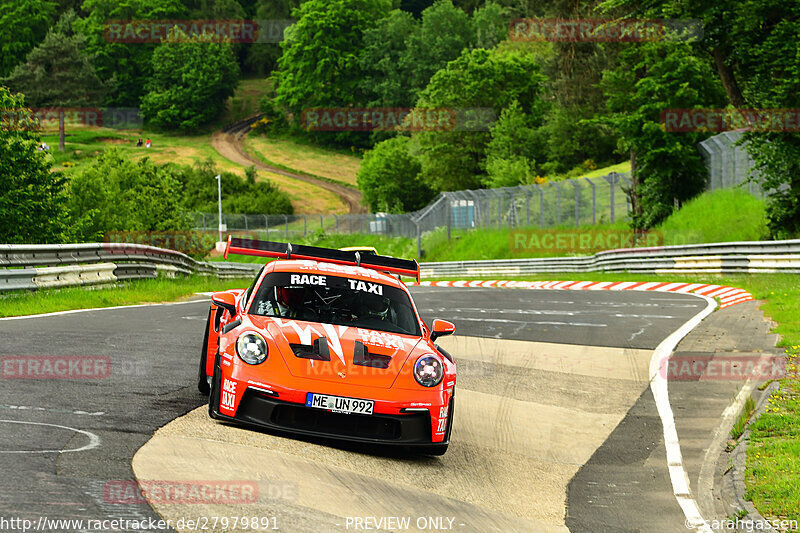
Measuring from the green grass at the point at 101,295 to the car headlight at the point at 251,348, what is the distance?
9.07 metres

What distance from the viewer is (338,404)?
23.3 feet

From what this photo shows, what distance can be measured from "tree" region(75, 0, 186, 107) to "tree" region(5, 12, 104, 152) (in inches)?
605

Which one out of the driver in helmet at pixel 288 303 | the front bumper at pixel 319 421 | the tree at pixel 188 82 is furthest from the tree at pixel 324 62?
the front bumper at pixel 319 421

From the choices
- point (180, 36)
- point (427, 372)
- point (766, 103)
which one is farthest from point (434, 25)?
point (427, 372)

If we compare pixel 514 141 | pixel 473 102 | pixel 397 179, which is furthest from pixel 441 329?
pixel 397 179

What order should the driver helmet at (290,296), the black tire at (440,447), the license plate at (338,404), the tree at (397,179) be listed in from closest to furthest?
the license plate at (338,404)
the black tire at (440,447)
the driver helmet at (290,296)
the tree at (397,179)

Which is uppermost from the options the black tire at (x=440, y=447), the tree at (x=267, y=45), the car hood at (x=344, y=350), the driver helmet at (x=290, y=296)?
the tree at (x=267, y=45)

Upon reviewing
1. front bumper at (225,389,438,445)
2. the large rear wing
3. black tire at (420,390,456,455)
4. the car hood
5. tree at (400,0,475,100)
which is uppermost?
tree at (400,0,475,100)

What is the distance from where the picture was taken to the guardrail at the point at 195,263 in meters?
17.5

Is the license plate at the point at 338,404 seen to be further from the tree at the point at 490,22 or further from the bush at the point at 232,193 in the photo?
the tree at the point at 490,22

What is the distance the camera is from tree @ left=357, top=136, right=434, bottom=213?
88250 millimetres

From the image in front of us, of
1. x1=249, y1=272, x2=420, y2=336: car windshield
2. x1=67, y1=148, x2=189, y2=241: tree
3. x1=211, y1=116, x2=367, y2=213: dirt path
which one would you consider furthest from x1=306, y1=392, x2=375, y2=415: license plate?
x1=211, y1=116, x2=367, y2=213: dirt path

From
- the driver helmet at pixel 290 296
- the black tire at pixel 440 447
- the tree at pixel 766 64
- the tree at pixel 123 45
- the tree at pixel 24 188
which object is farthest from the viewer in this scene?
the tree at pixel 123 45

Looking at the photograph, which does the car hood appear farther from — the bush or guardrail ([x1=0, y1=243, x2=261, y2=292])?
the bush
